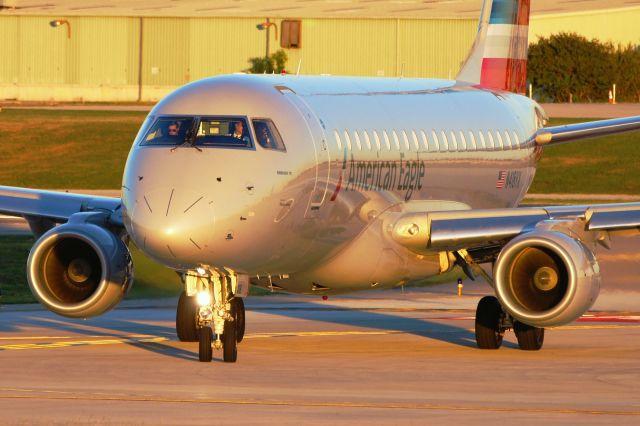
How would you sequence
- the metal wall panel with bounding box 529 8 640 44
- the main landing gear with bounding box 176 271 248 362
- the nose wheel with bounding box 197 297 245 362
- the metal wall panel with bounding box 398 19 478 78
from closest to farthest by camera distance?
the main landing gear with bounding box 176 271 248 362
the nose wheel with bounding box 197 297 245 362
the metal wall panel with bounding box 398 19 478 78
the metal wall panel with bounding box 529 8 640 44

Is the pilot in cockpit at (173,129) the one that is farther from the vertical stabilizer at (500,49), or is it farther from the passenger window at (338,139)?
the vertical stabilizer at (500,49)

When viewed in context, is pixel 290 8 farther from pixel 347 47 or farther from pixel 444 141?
pixel 444 141

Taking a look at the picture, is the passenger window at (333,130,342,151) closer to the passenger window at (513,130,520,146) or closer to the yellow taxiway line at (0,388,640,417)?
the yellow taxiway line at (0,388,640,417)

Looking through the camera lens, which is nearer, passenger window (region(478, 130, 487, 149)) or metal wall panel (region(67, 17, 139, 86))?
passenger window (region(478, 130, 487, 149))

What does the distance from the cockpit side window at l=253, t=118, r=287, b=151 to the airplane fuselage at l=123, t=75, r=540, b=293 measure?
0.04 m

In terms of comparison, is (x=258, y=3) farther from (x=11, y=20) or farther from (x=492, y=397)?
(x=492, y=397)

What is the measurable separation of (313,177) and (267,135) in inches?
37.1

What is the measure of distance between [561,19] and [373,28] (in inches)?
581

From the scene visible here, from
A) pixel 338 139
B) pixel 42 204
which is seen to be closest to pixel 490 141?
pixel 338 139

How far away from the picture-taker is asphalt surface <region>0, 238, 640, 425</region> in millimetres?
18344

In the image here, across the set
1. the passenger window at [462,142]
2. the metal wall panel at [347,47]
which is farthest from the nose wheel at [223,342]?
the metal wall panel at [347,47]

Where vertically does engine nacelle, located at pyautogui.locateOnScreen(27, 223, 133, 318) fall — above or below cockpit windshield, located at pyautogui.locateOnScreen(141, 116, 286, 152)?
below

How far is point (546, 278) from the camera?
23.2 m

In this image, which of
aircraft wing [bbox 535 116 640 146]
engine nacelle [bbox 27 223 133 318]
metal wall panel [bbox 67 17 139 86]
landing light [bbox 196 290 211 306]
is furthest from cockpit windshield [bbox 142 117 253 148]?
metal wall panel [bbox 67 17 139 86]
